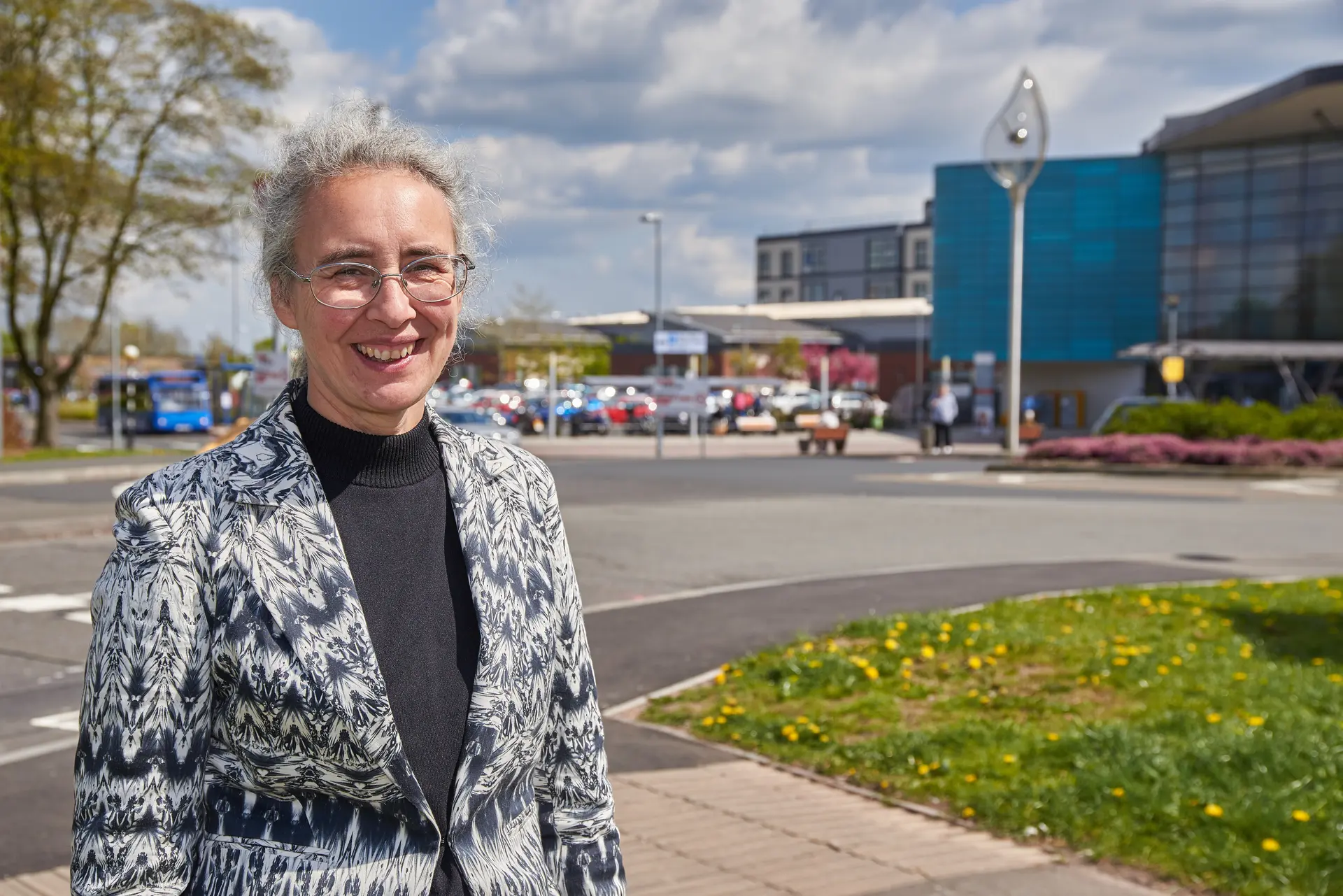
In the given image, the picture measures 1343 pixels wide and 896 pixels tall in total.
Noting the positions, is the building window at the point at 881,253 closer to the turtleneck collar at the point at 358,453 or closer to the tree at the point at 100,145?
the tree at the point at 100,145

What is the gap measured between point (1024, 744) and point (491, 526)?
4532 millimetres

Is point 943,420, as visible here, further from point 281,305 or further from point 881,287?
point 881,287

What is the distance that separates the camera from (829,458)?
35469 millimetres

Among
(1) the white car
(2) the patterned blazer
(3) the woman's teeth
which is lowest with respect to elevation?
(1) the white car

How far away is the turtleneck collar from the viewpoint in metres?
2.16

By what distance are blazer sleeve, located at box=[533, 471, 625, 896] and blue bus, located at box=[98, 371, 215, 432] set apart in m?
58.2

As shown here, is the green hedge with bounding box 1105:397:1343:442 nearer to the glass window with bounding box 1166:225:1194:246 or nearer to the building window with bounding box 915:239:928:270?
the glass window with bounding box 1166:225:1194:246

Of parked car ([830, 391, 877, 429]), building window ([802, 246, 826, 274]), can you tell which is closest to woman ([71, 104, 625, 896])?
parked car ([830, 391, 877, 429])

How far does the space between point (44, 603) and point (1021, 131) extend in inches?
1030

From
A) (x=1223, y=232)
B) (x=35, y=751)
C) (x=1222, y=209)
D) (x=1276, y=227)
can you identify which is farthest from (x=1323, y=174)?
(x=35, y=751)

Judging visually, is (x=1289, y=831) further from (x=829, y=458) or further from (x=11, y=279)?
(x=11, y=279)

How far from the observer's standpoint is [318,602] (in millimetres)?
1995

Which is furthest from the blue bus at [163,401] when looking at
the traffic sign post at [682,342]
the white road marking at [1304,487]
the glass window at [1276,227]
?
the glass window at [1276,227]

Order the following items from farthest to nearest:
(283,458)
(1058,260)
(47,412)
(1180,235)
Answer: (1058,260), (1180,235), (47,412), (283,458)
